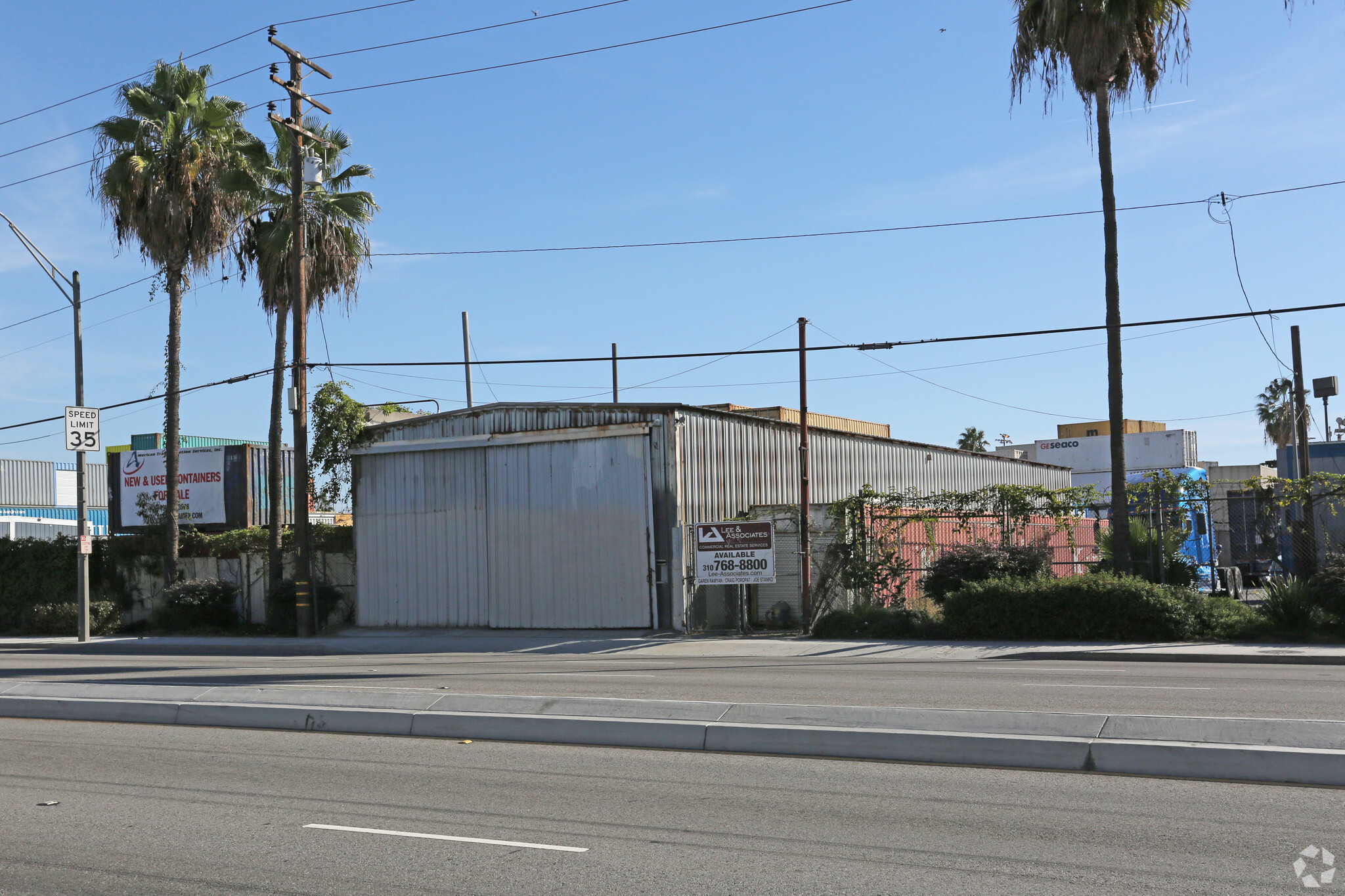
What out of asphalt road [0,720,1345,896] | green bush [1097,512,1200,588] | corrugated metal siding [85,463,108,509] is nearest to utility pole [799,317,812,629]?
green bush [1097,512,1200,588]

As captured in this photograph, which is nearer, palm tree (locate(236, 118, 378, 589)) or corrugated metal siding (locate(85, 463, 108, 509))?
palm tree (locate(236, 118, 378, 589))

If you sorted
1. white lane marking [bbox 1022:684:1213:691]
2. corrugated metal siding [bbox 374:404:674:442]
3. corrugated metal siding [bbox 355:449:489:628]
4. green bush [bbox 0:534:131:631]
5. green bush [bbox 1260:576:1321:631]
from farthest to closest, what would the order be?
green bush [bbox 0:534:131:631]
corrugated metal siding [bbox 355:449:489:628]
corrugated metal siding [bbox 374:404:674:442]
green bush [bbox 1260:576:1321:631]
white lane marking [bbox 1022:684:1213:691]

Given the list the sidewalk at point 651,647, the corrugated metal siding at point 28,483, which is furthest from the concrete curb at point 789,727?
the corrugated metal siding at point 28,483

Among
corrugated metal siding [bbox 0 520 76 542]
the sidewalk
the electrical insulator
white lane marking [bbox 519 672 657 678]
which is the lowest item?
the sidewalk

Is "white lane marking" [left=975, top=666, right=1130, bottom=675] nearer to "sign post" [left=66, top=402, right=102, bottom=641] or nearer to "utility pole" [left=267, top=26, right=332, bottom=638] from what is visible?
"utility pole" [left=267, top=26, right=332, bottom=638]

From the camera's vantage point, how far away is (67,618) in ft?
99.5

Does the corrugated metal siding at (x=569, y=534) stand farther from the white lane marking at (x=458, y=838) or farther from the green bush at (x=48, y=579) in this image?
the white lane marking at (x=458, y=838)

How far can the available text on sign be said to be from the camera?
23.5 metres

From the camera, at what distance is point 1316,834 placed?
21.7 feet

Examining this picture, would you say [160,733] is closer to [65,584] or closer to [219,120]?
[219,120]

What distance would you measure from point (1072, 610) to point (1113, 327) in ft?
17.7

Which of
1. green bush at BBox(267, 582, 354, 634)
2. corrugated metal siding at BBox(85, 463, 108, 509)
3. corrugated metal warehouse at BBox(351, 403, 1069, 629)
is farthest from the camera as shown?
corrugated metal siding at BBox(85, 463, 108, 509)

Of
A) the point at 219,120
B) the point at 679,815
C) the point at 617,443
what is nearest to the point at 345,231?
the point at 219,120

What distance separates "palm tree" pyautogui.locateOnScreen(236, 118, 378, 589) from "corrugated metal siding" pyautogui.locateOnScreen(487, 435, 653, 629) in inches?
216
